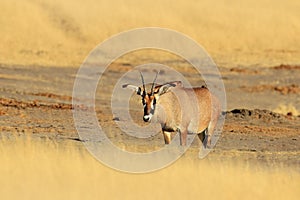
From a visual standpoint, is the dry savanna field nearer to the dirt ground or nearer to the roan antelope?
the dirt ground

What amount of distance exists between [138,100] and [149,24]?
35401mm

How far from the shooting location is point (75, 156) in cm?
1727

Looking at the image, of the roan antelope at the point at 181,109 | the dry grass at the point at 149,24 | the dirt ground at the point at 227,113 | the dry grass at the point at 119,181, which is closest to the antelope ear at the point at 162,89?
the roan antelope at the point at 181,109

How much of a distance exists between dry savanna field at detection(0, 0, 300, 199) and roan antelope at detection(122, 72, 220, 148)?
0.52 m

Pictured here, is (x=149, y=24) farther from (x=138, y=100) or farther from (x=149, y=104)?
(x=149, y=104)

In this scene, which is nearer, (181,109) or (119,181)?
(119,181)

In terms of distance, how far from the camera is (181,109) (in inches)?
789

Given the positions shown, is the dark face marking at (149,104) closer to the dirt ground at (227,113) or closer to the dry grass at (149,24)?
the dirt ground at (227,113)

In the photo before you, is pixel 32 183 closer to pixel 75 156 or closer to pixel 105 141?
pixel 75 156

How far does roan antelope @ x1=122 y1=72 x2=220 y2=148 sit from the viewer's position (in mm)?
19141

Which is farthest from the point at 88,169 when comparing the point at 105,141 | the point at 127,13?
the point at 127,13

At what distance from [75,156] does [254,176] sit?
3024 millimetres

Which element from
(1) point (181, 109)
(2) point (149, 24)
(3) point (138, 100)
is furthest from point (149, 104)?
(2) point (149, 24)

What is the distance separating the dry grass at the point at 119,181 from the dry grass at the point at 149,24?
33098 millimetres
